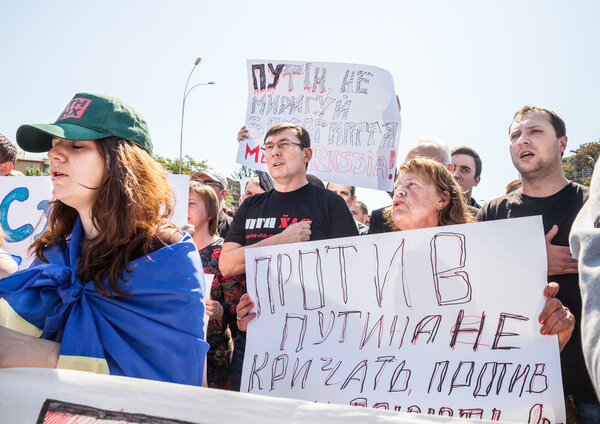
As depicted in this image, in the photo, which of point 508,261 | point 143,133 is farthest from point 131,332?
point 508,261

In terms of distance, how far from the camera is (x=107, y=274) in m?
1.65

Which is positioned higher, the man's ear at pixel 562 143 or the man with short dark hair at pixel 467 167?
the man's ear at pixel 562 143

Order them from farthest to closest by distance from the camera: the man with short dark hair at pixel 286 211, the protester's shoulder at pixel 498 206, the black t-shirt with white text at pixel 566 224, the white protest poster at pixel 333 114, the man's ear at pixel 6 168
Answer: the white protest poster at pixel 333 114 < the man's ear at pixel 6 168 < the man with short dark hair at pixel 286 211 < the protester's shoulder at pixel 498 206 < the black t-shirt with white text at pixel 566 224

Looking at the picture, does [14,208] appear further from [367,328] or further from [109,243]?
[367,328]

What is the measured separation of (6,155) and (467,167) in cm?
421

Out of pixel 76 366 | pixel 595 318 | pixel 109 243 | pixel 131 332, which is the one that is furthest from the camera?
pixel 109 243

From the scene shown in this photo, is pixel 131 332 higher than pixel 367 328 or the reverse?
higher

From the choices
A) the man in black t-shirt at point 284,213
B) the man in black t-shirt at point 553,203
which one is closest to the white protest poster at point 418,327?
the man in black t-shirt at point 553,203

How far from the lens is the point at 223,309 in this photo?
3154mm

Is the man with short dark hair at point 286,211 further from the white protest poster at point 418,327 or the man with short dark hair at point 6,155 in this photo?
the man with short dark hair at point 6,155

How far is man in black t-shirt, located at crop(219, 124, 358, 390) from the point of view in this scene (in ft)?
9.57

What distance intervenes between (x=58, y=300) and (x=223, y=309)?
1578 millimetres

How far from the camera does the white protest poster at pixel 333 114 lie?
15.9ft

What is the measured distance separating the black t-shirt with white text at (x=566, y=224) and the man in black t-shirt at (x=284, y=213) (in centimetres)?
92
